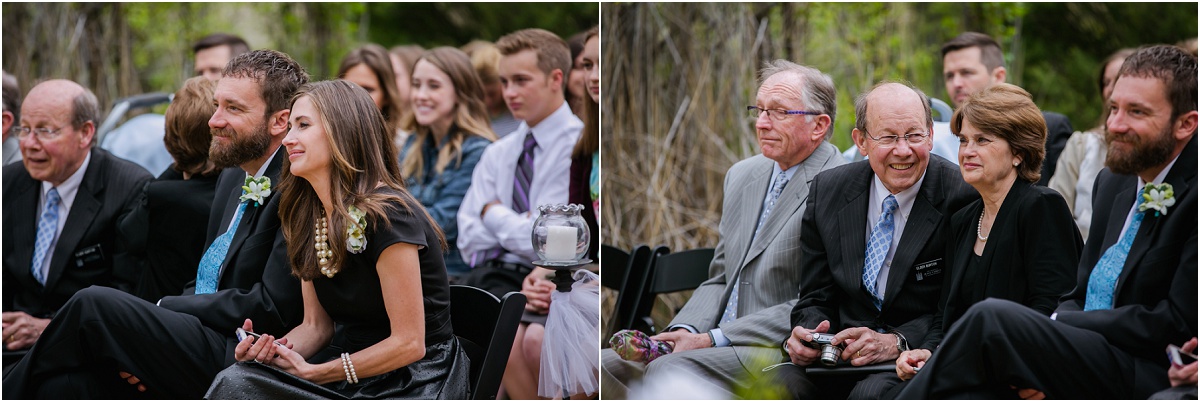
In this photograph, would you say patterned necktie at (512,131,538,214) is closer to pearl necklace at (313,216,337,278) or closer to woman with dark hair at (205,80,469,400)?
woman with dark hair at (205,80,469,400)

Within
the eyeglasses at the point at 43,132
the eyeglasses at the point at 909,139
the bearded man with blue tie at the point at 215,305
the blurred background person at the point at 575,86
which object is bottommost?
the bearded man with blue tie at the point at 215,305

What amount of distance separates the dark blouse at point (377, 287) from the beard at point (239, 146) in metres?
0.65

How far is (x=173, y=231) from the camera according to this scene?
406cm

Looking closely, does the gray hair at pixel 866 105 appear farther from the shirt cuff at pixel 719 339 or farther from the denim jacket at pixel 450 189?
the denim jacket at pixel 450 189

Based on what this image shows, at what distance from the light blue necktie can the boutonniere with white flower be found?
1398 millimetres

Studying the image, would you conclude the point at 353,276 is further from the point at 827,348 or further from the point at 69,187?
the point at 69,187

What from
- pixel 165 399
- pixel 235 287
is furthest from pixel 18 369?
pixel 235 287

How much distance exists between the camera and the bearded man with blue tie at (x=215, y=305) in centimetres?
332

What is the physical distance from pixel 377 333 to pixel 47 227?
1921mm

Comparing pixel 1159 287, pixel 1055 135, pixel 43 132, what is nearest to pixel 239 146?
pixel 43 132

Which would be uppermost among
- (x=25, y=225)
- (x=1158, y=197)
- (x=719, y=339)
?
(x=1158, y=197)

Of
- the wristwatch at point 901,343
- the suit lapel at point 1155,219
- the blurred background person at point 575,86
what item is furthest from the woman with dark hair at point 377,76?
the suit lapel at point 1155,219

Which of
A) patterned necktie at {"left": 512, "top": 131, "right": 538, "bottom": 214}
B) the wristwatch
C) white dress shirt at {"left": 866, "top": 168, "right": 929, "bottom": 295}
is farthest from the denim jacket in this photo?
the wristwatch

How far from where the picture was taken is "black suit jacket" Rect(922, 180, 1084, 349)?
3.26m
